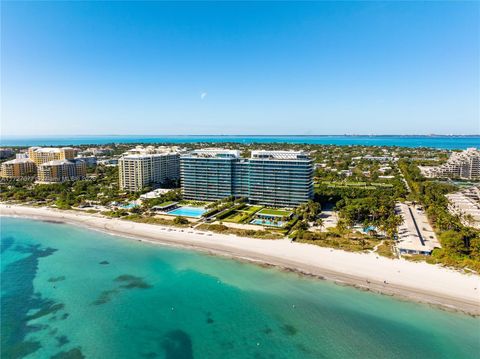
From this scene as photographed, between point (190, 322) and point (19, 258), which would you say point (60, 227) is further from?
point (190, 322)

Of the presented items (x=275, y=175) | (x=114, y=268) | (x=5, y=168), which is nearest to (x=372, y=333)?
(x=114, y=268)

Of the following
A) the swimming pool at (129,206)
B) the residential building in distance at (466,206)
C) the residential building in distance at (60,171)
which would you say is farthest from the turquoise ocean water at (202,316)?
the residential building in distance at (60,171)

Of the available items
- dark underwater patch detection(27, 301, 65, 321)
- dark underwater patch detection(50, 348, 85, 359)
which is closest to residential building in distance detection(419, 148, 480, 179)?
dark underwater patch detection(27, 301, 65, 321)

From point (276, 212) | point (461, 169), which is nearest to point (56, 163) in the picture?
point (276, 212)

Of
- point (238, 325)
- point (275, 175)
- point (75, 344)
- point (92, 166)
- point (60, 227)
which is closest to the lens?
point (75, 344)

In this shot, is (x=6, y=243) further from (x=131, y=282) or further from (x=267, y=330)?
(x=267, y=330)
